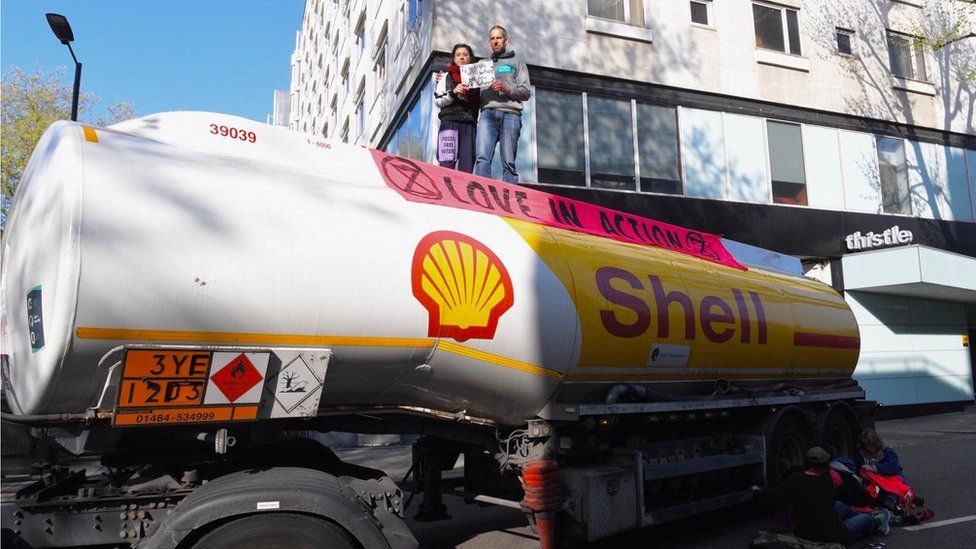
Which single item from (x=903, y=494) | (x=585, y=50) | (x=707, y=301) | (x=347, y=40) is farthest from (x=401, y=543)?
(x=347, y=40)

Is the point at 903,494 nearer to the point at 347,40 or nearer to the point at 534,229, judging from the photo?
the point at 534,229

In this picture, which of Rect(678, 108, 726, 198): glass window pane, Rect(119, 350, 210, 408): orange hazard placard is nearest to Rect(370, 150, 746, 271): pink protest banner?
Rect(119, 350, 210, 408): orange hazard placard

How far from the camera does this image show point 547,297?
4.96 m

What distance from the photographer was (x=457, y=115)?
857 centimetres

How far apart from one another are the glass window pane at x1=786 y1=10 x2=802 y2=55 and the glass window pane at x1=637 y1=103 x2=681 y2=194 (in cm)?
450

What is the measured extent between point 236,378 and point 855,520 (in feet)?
18.5

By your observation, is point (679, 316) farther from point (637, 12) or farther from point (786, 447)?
point (637, 12)

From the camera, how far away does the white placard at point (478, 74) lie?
8.05 metres

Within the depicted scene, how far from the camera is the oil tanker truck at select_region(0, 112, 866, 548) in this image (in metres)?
3.27

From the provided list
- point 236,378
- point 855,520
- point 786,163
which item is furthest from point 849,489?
point 786,163

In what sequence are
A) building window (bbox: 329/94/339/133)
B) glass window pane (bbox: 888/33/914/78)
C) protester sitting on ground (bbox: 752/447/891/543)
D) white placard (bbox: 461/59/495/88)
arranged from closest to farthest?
protester sitting on ground (bbox: 752/447/891/543) < white placard (bbox: 461/59/495/88) < glass window pane (bbox: 888/33/914/78) < building window (bbox: 329/94/339/133)

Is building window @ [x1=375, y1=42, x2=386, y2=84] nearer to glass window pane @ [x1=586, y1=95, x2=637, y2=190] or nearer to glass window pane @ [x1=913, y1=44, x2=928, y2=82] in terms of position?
glass window pane @ [x1=586, y1=95, x2=637, y2=190]

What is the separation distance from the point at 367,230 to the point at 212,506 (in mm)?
1731

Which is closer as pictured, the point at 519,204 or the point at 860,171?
the point at 519,204
